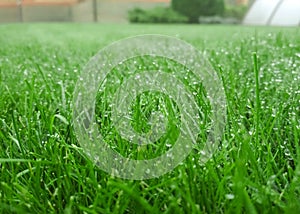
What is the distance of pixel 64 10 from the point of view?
1703 centimetres

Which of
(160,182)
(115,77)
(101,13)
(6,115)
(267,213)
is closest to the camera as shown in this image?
(267,213)

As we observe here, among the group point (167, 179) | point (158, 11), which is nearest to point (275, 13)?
point (158, 11)

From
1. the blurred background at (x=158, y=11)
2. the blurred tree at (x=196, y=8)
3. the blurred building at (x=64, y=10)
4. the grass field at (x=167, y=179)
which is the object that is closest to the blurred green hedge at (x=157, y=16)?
the blurred background at (x=158, y=11)

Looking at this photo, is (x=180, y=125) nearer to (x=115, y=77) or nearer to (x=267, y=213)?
(x=267, y=213)

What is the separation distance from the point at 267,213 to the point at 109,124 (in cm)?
44

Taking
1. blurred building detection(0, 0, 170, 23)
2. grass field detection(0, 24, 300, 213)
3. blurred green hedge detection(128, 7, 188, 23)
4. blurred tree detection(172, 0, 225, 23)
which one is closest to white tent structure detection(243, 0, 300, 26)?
blurred tree detection(172, 0, 225, 23)

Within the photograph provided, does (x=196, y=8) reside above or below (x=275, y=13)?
below

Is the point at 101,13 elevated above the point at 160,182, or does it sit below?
below

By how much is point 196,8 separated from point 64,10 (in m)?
5.52

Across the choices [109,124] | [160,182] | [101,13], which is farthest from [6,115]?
[101,13]

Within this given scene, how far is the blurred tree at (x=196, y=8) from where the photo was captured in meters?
14.2

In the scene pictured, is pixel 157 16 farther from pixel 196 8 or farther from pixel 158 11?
pixel 196 8

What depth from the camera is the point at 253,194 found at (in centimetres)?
67

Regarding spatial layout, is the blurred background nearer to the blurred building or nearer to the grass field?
the blurred building
